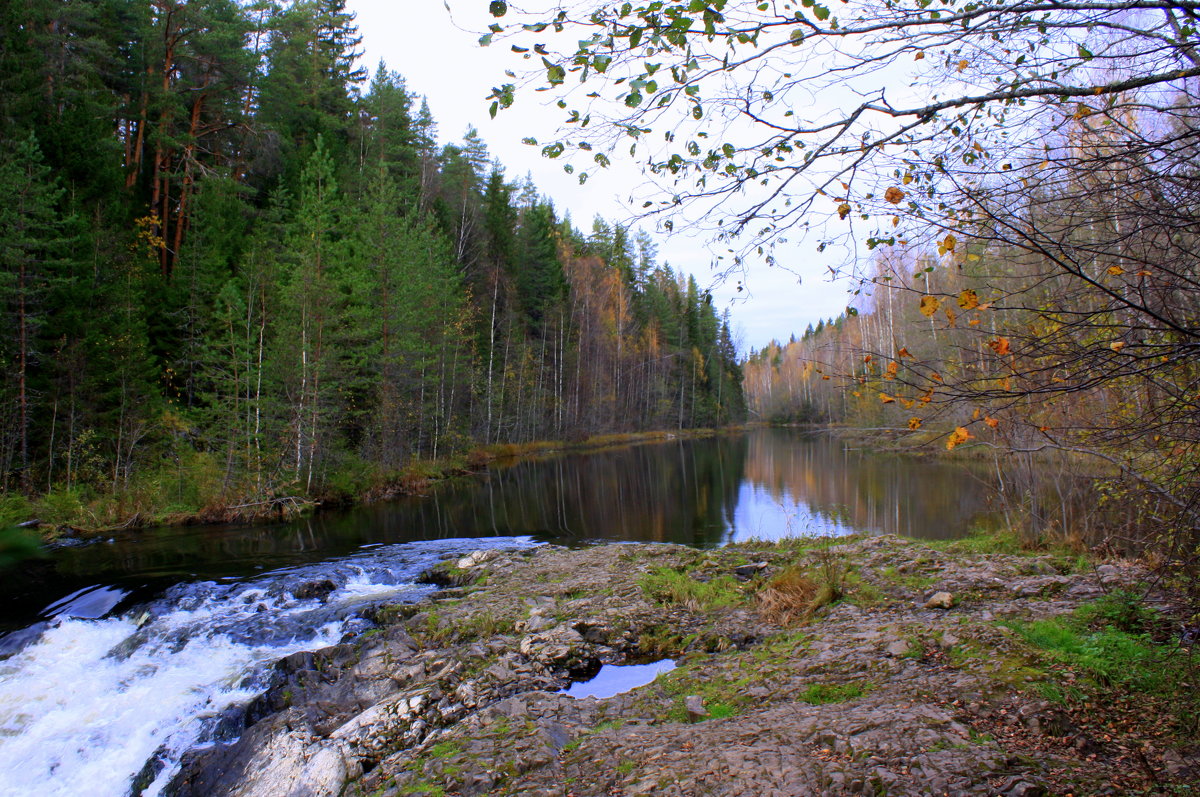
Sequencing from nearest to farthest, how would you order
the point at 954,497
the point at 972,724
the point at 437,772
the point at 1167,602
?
the point at 972,724 < the point at 437,772 < the point at 1167,602 < the point at 954,497

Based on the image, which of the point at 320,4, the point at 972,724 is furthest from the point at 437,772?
the point at 320,4

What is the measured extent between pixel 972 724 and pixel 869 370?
7.46ft

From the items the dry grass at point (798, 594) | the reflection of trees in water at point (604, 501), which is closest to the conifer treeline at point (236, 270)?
the reflection of trees in water at point (604, 501)

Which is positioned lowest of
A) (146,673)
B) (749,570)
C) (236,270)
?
(146,673)

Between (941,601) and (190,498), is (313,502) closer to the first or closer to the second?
(190,498)

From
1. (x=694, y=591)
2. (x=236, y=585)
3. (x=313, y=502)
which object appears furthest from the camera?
(x=313, y=502)

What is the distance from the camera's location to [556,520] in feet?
53.8

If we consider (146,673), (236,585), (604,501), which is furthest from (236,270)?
(146,673)

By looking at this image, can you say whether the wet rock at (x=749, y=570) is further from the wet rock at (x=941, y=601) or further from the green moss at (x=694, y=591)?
the wet rock at (x=941, y=601)

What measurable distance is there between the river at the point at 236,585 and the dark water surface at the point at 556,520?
0.20ft

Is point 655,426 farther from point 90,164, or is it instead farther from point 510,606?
point 510,606

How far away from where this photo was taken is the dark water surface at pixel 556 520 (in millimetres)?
10508

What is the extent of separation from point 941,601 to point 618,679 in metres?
3.27

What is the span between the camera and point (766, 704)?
4.46 meters
